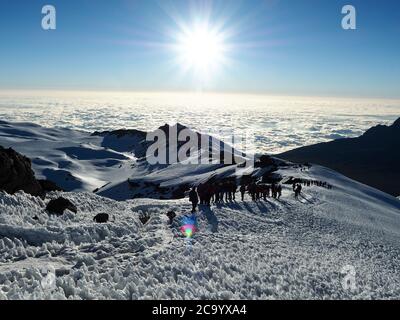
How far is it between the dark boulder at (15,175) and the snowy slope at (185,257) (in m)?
1.51

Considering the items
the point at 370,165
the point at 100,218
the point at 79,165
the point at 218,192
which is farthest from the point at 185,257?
the point at 370,165

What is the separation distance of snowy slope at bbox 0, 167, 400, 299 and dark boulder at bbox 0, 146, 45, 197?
1506mm

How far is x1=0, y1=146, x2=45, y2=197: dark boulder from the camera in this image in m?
21.5

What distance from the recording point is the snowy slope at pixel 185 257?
1109 centimetres

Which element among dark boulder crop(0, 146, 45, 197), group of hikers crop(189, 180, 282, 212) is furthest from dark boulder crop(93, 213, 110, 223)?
group of hikers crop(189, 180, 282, 212)

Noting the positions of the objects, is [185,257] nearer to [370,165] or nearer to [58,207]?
[58,207]

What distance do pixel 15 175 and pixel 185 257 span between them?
13.5 m

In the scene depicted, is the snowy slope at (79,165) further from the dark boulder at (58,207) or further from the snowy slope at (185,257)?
the snowy slope at (185,257)

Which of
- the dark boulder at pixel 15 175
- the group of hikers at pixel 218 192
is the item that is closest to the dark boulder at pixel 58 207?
the dark boulder at pixel 15 175

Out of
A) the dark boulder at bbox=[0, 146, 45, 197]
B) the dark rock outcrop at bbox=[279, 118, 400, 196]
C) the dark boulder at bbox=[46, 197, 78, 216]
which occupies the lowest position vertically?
the dark rock outcrop at bbox=[279, 118, 400, 196]

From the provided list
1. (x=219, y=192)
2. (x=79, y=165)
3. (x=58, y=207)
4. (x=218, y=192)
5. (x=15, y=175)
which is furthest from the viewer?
(x=79, y=165)

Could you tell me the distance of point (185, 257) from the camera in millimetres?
14148

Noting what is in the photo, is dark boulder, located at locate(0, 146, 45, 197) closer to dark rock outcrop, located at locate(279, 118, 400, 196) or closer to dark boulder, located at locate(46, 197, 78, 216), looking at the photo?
dark boulder, located at locate(46, 197, 78, 216)

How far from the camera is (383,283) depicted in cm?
1540
